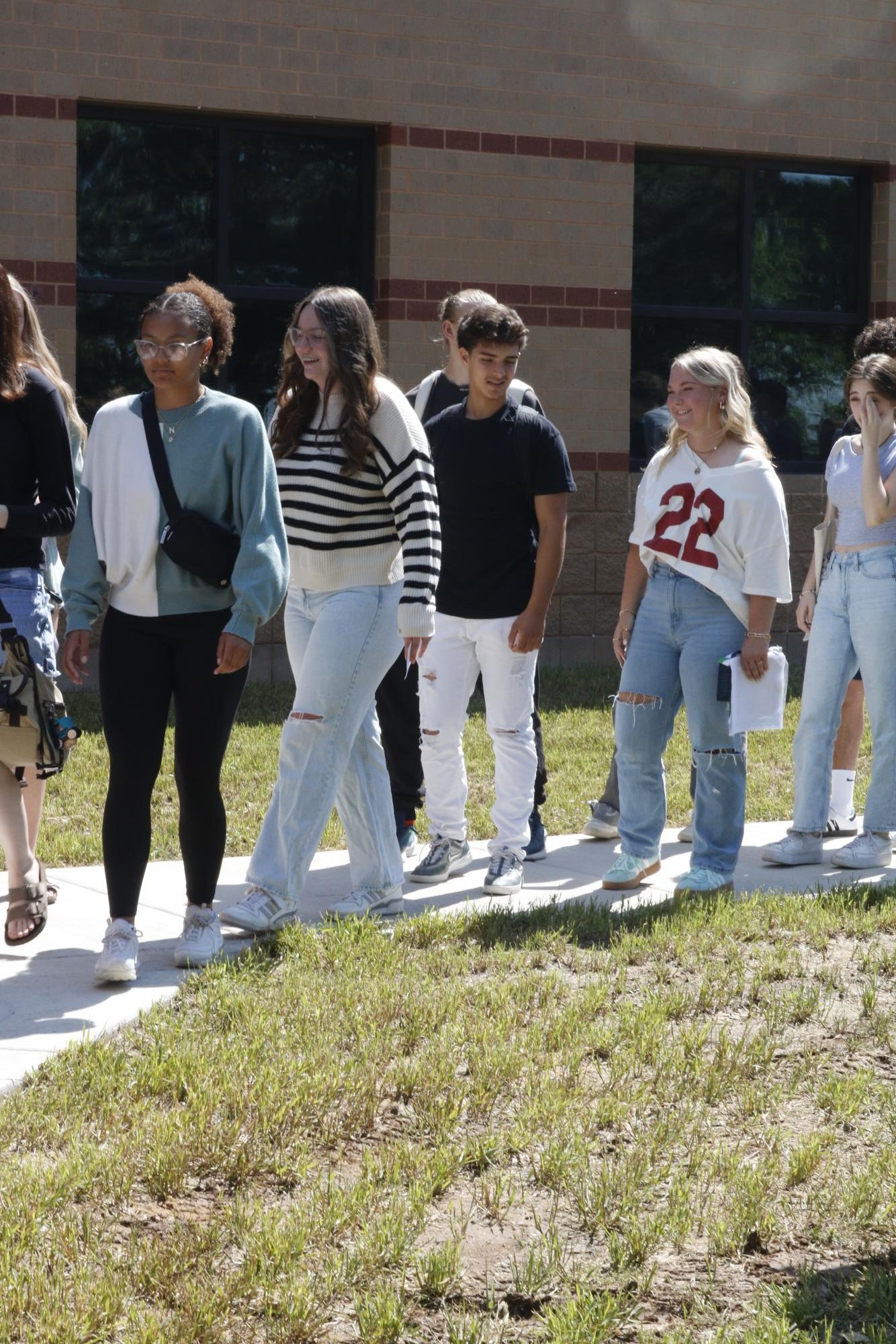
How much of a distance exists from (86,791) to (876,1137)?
528 cm

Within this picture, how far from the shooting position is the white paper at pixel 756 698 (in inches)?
257

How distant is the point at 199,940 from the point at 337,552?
132 cm

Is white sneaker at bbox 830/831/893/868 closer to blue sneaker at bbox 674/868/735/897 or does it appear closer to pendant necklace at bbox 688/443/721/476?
blue sneaker at bbox 674/868/735/897

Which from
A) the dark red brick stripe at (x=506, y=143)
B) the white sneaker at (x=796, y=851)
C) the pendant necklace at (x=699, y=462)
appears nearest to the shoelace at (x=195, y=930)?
the pendant necklace at (x=699, y=462)

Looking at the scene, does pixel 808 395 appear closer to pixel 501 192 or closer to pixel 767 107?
pixel 767 107

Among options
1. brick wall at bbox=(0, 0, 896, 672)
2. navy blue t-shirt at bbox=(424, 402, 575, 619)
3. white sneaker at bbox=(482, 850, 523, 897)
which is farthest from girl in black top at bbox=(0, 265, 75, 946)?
brick wall at bbox=(0, 0, 896, 672)

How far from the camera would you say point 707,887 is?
22.2 ft

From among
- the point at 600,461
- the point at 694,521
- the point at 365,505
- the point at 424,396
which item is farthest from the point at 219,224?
the point at 365,505

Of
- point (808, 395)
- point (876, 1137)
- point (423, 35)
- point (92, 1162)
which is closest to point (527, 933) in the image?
point (876, 1137)

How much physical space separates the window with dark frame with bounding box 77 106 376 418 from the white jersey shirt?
6.60m

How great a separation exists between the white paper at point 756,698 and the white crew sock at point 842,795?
1.77 meters

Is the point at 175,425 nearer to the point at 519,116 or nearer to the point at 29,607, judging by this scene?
the point at 29,607

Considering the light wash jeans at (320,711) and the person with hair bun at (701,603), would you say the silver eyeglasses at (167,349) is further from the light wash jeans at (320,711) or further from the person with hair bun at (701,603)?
the person with hair bun at (701,603)

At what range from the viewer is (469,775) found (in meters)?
9.66
